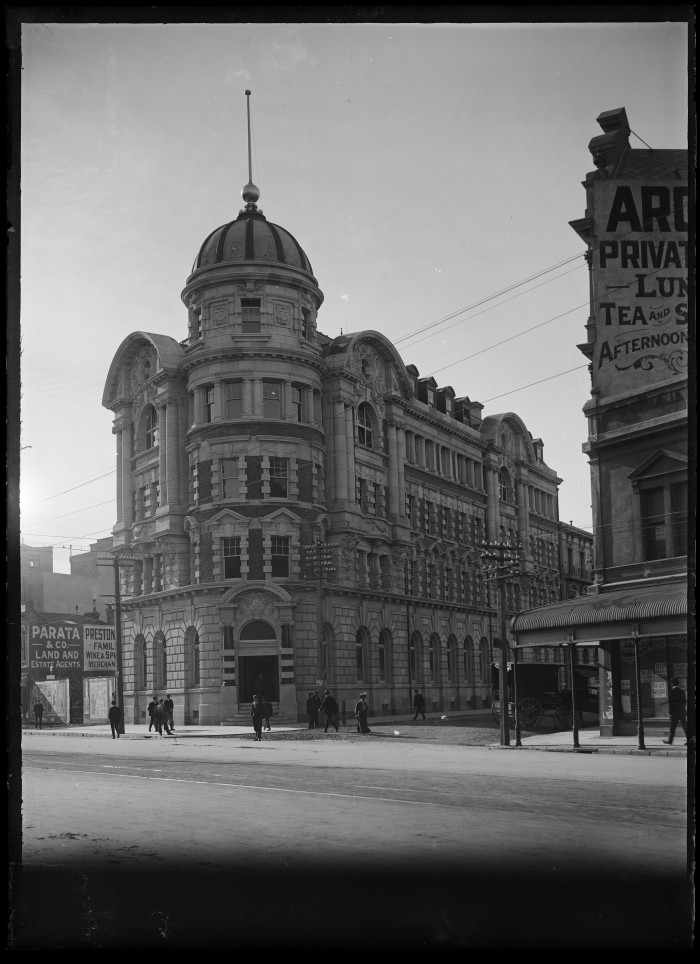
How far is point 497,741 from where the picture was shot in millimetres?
30828

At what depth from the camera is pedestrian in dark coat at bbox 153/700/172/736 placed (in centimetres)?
1889

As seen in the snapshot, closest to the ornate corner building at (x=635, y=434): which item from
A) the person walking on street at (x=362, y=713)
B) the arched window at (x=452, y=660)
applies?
the arched window at (x=452, y=660)

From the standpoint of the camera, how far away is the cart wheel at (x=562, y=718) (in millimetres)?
36406

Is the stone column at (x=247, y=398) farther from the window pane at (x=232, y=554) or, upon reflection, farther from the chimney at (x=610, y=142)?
the chimney at (x=610, y=142)

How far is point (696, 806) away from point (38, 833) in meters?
7.04

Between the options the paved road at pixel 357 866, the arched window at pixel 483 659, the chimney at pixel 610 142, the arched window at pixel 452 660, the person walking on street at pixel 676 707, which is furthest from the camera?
the arched window at pixel 483 659

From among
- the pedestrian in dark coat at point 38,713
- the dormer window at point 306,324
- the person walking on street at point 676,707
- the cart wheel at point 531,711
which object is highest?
the dormer window at point 306,324

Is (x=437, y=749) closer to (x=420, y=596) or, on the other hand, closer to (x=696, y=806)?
(x=420, y=596)

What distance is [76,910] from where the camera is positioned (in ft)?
25.4

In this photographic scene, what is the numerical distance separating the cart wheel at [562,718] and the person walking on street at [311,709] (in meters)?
20.3

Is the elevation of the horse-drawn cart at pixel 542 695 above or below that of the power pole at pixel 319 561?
below

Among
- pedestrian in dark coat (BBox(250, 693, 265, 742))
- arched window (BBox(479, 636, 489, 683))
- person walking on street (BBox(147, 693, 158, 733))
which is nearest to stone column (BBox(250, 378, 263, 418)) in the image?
pedestrian in dark coat (BBox(250, 693, 265, 742))

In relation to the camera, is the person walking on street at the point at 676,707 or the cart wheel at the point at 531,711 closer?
the person walking on street at the point at 676,707

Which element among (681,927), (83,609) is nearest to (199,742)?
(681,927)
